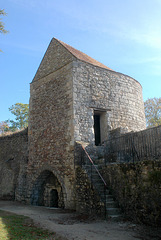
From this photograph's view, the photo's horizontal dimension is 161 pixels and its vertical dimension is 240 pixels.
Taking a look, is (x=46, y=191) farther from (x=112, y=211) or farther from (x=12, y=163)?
(x=112, y=211)

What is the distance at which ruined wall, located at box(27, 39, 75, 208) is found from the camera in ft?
32.3

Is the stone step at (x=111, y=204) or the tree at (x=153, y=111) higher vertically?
the tree at (x=153, y=111)

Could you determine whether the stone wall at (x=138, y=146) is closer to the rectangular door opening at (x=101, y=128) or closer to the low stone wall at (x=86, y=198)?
the rectangular door opening at (x=101, y=128)

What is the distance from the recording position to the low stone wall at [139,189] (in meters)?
5.72

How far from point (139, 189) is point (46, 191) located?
6679mm

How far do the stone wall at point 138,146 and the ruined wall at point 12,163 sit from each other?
609 cm

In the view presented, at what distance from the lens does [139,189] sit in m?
6.33

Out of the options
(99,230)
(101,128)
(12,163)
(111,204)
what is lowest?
(99,230)

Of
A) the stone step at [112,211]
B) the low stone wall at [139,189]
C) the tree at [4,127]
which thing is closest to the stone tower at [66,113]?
the stone step at [112,211]

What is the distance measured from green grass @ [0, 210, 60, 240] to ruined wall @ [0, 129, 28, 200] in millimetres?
6029

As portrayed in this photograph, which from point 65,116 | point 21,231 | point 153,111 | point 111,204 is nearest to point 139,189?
point 111,204

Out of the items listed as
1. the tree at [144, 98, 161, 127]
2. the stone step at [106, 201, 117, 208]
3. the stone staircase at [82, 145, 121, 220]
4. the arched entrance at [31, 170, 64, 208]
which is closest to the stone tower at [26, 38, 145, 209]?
the arched entrance at [31, 170, 64, 208]

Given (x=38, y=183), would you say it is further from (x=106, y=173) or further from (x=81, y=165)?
(x=106, y=173)

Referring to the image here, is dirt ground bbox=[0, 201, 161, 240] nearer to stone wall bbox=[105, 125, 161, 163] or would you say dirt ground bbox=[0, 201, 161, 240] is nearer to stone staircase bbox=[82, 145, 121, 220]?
stone staircase bbox=[82, 145, 121, 220]
